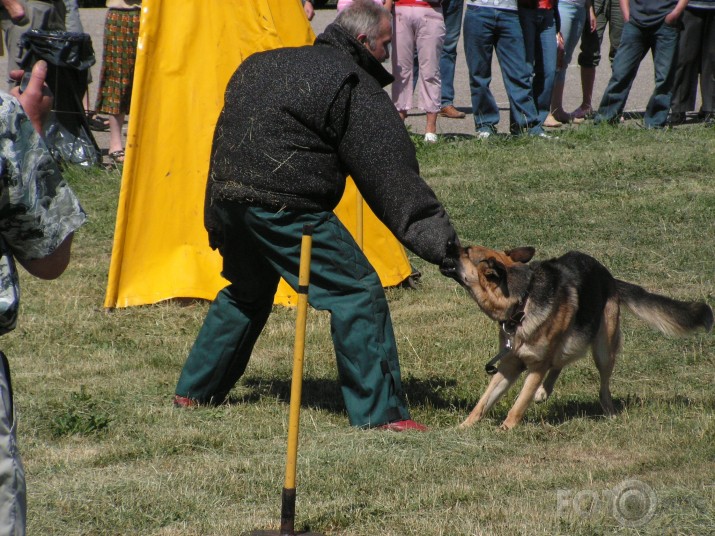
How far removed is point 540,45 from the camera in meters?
12.2

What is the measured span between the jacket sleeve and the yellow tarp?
2682 millimetres

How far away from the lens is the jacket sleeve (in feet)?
16.7

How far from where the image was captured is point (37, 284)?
870cm

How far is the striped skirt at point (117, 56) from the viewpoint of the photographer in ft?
37.4

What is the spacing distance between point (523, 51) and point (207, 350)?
7.09 m

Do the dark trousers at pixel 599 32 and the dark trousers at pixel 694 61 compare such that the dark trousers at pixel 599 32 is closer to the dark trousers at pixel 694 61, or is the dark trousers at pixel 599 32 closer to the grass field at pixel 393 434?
the dark trousers at pixel 694 61

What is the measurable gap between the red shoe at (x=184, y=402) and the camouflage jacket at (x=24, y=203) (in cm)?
291

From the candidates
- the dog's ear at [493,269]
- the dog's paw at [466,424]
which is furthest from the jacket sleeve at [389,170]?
the dog's paw at [466,424]

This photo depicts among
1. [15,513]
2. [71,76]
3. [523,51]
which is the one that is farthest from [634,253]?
[15,513]

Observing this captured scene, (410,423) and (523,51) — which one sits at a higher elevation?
(523,51)

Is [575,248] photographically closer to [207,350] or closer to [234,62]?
[234,62]

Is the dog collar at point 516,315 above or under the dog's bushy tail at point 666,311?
above

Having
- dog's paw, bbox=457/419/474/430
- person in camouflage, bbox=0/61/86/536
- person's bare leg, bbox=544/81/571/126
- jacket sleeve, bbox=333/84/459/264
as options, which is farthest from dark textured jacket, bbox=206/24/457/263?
person's bare leg, bbox=544/81/571/126

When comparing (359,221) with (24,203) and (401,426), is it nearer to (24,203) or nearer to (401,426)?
(401,426)
